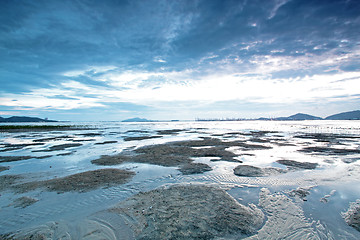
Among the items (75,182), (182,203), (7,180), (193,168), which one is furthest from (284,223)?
(7,180)

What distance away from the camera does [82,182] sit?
10.9m

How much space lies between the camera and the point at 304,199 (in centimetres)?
832

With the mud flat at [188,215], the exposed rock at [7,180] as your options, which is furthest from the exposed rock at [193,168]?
the exposed rock at [7,180]

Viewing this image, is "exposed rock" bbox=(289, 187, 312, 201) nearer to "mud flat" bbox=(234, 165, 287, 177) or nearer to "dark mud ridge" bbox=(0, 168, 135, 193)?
"mud flat" bbox=(234, 165, 287, 177)

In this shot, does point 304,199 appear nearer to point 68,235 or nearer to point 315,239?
point 315,239

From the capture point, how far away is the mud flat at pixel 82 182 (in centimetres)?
998

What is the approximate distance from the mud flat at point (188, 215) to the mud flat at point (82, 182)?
310 cm

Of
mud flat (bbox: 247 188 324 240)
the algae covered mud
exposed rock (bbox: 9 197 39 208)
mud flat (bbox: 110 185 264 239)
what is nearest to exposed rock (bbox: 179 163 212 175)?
the algae covered mud

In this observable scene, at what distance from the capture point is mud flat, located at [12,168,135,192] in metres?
9.98

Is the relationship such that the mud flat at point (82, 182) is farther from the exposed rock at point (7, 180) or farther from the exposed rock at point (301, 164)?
the exposed rock at point (301, 164)

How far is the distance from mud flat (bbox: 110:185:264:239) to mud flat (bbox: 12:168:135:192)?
310 centimetres

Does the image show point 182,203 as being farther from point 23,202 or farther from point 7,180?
point 7,180

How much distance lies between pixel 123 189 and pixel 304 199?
880 centimetres

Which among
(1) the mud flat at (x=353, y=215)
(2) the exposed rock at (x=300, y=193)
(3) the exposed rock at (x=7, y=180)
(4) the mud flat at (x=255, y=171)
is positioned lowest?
(1) the mud flat at (x=353, y=215)
